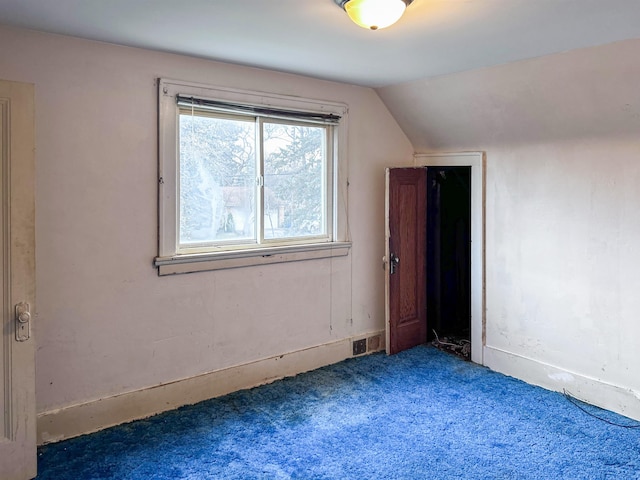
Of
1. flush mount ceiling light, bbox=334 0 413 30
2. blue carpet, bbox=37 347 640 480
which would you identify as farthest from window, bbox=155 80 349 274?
flush mount ceiling light, bbox=334 0 413 30

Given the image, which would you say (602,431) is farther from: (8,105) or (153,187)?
(8,105)

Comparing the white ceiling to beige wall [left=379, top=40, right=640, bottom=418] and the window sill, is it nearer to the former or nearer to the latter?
beige wall [left=379, top=40, right=640, bottom=418]

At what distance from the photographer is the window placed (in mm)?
3293

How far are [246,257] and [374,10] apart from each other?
2.02 metres

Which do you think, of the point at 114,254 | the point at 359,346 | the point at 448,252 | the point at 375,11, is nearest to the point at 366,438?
the point at 359,346

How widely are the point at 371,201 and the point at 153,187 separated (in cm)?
195

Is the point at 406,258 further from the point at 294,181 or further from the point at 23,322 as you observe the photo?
the point at 23,322

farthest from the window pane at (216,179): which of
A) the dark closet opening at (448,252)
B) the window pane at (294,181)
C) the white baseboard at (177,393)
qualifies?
the dark closet opening at (448,252)

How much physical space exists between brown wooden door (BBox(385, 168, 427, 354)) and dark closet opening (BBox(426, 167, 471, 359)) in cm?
36

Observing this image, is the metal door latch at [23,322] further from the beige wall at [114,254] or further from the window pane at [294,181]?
the window pane at [294,181]

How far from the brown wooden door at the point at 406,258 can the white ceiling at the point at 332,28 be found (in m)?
1.25

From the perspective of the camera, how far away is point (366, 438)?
300 cm

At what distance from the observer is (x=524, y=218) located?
12.8 ft

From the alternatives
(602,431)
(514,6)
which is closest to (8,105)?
(514,6)
